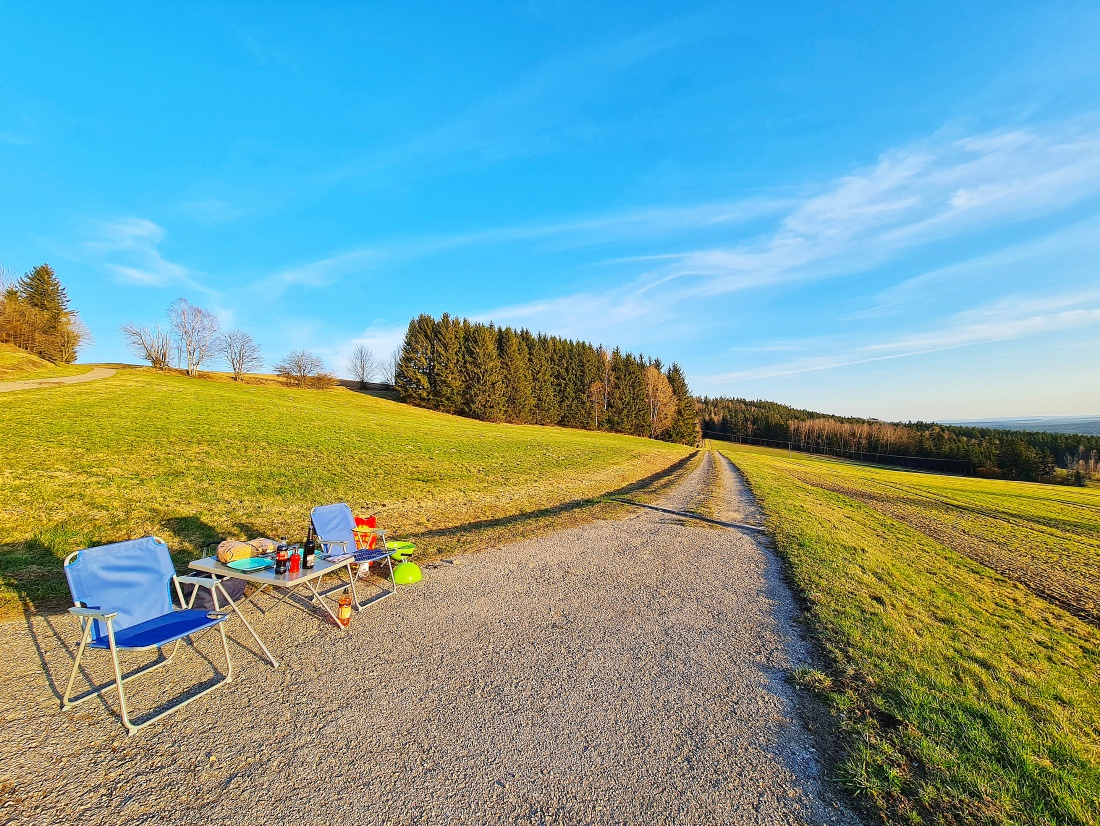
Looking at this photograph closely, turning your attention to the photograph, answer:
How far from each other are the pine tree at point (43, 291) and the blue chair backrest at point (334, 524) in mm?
66707

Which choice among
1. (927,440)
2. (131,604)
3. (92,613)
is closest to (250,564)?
(131,604)

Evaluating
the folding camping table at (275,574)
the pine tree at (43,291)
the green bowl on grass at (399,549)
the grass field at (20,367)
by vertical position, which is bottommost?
the green bowl on grass at (399,549)

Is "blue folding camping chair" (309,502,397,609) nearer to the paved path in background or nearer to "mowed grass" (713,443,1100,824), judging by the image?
"mowed grass" (713,443,1100,824)

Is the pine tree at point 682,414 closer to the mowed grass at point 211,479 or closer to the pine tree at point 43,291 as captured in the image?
the mowed grass at point 211,479

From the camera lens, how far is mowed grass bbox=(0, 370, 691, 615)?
8.12 meters

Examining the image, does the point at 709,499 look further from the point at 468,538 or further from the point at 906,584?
the point at 468,538

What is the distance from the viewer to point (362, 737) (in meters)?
3.57

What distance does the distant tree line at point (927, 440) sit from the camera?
69500 mm

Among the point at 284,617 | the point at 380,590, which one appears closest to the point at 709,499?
the point at 380,590

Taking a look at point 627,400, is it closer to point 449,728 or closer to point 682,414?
point 682,414

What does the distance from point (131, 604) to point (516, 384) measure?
54147 mm

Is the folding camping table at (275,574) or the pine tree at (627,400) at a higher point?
the pine tree at (627,400)

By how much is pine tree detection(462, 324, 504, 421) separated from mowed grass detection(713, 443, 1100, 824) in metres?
45.5

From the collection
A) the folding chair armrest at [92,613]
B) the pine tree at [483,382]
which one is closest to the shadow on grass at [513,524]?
the folding chair armrest at [92,613]
